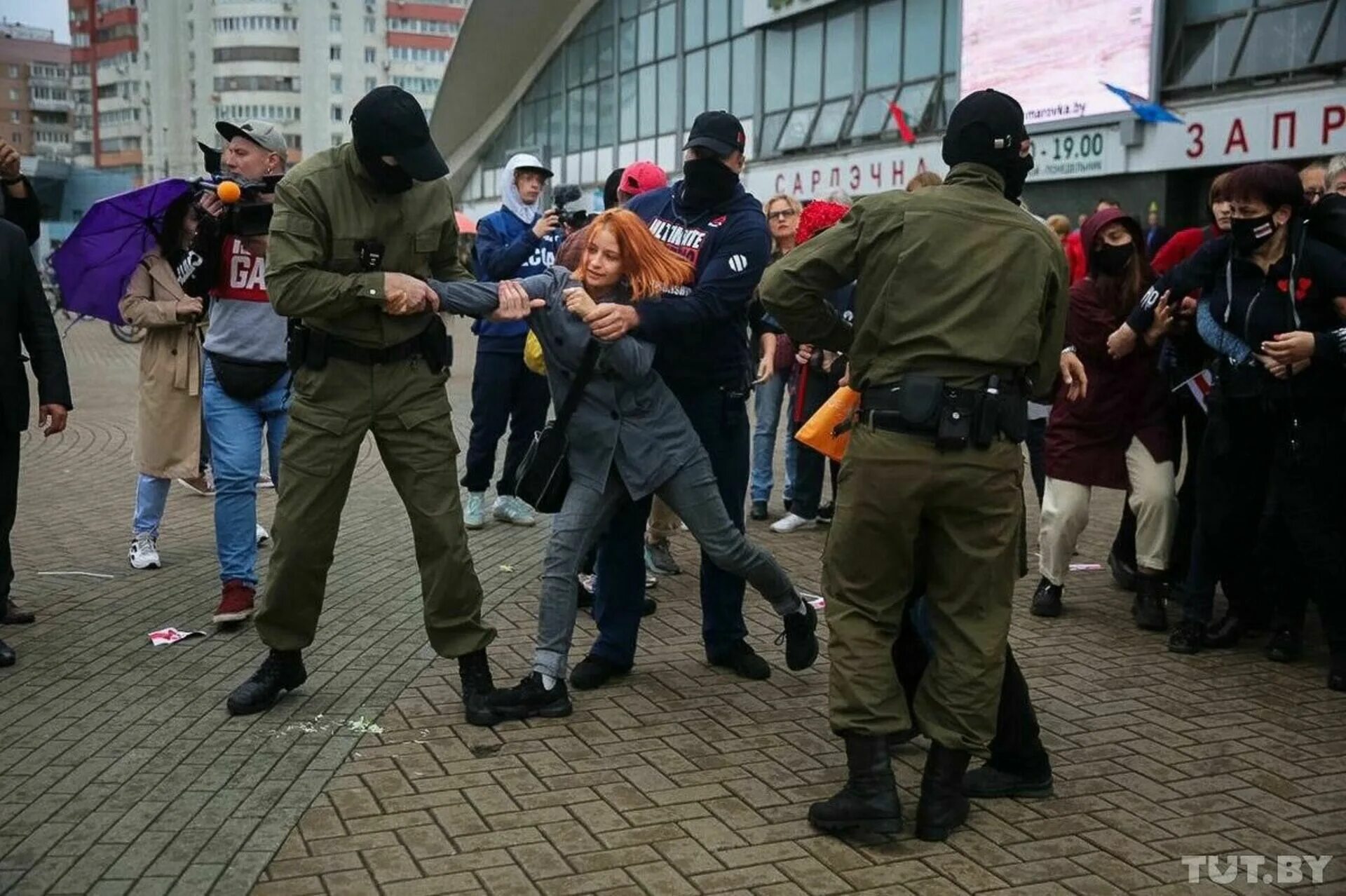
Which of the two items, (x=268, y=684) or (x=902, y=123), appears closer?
(x=268, y=684)

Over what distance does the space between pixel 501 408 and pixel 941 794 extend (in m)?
4.66

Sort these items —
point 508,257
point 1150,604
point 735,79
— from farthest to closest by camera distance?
point 735,79 → point 508,257 → point 1150,604

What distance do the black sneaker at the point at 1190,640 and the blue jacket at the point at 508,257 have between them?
3.80 metres

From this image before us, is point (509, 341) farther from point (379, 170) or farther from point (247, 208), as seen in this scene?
point (379, 170)

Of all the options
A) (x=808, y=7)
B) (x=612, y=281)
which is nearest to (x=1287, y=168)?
(x=612, y=281)

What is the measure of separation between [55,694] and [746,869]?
2852 mm

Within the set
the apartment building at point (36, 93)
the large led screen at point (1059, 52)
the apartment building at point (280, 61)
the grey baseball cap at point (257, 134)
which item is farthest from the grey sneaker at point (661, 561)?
the apartment building at point (36, 93)

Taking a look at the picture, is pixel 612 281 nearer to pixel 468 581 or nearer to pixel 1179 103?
pixel 468 581

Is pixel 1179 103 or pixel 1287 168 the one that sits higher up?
pixel 1179 103

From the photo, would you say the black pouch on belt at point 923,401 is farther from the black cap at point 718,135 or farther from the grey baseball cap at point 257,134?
the grey baseball cap at point 257,134

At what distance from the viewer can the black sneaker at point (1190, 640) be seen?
574 centimetres

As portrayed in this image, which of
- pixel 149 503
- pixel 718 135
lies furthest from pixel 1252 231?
pixel 149 503

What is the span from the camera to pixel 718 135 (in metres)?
5.08

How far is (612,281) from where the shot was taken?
4.84 metres
